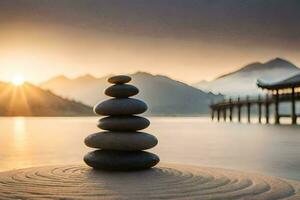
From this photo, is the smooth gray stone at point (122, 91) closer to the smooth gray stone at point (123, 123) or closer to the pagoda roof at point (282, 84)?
the smooth gray stone at point (123, 123)

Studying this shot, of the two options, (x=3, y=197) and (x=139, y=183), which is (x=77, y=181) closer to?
(x=139, y=183)

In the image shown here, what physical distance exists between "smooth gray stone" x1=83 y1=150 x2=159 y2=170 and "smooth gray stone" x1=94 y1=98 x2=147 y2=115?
1.08 metres

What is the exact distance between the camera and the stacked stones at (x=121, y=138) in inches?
525

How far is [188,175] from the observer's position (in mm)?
12570

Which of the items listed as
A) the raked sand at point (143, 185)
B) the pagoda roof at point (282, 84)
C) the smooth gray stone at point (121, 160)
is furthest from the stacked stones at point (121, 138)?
the pagoda roof at point (282, 84)

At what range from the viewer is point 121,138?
13430mm

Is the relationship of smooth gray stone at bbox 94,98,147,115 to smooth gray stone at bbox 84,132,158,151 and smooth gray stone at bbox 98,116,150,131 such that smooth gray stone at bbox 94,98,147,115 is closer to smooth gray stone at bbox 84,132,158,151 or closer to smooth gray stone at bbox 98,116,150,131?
smooth gray stone at bbox 98,116,150,131

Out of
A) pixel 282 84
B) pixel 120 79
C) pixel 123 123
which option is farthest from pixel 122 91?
pixel 282 84

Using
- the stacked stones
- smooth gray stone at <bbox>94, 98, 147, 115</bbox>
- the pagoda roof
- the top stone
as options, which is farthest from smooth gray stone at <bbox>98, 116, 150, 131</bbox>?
the pagoda roof

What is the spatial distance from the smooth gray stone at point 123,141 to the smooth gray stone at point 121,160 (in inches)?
6.8

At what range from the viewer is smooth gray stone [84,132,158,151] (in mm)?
13375

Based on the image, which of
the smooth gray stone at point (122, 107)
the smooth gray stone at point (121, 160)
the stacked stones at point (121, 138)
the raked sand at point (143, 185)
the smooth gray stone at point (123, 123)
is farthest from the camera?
the smooth gray stone at point (122, 107)

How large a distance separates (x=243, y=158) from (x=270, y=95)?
4445 cm

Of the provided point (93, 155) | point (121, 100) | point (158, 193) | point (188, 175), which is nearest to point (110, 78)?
point (121, 100)
